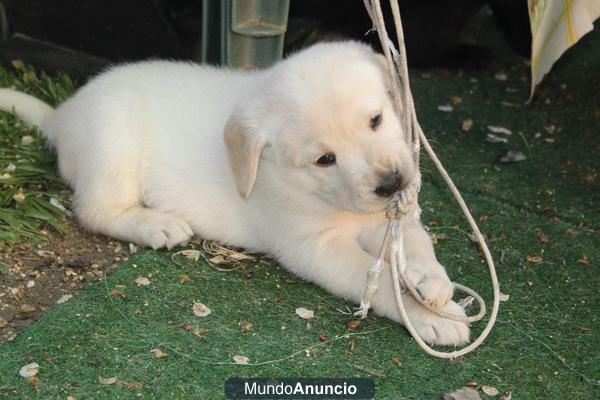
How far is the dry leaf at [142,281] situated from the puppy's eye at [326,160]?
2.84 feet

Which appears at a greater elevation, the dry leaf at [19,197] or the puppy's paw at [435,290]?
the puppy's paw at [435,290]

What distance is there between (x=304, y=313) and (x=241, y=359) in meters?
0.39

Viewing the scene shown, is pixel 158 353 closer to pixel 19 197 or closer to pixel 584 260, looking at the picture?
Result: pixel 19 197

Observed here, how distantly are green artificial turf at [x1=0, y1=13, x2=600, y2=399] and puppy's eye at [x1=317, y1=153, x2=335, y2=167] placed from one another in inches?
22.7

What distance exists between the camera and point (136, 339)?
2.96m

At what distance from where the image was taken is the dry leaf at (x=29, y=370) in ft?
8.99

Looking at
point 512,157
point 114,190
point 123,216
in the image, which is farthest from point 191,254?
point 512,157

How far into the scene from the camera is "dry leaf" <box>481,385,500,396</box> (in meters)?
2.78

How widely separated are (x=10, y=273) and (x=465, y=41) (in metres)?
4.08

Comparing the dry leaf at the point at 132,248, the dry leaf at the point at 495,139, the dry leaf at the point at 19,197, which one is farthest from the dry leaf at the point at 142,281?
the dry leaf at the point at 495,139

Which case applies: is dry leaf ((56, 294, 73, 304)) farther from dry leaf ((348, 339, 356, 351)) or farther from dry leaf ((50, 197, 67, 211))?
dry leaf ((348, 339, 356, 351))

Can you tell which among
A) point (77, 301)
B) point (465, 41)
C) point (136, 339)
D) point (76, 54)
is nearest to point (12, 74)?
point (76, 54)

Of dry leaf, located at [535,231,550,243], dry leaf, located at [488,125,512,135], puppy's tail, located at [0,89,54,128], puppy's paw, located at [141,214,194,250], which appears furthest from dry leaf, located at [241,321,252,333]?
dry leaf, located at [488,125,512,135]

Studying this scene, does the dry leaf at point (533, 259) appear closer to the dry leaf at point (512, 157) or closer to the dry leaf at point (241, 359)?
the dry leaf at point (512, 157)
